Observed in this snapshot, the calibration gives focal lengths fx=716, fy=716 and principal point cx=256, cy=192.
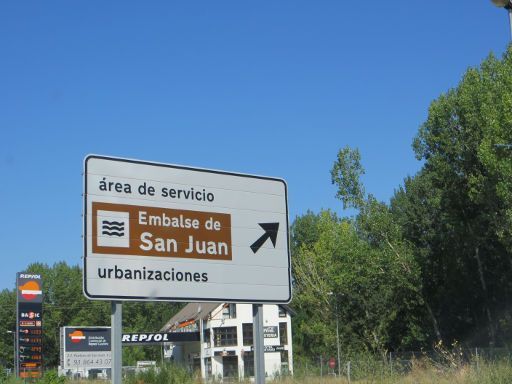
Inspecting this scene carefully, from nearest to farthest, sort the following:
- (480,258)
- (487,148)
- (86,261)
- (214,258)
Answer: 1. (86,261)
2. (214,258)
3. (487,148)
4. (480,258)

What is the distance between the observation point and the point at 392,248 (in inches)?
2195

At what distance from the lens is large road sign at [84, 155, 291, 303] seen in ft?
21.1

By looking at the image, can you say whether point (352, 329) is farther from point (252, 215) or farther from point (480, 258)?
point (252, 215)

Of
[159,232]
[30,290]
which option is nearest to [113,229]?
[159,232]

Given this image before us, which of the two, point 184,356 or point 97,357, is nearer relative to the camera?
point 97,357

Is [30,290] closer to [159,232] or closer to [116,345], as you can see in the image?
[159,232]

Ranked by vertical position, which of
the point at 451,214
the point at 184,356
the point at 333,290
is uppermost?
the point at 451,214

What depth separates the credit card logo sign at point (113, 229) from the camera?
21.0 feet

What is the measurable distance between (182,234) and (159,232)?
0.26 m

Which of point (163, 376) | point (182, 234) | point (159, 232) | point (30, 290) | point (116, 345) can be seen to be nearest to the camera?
point (116, 345)

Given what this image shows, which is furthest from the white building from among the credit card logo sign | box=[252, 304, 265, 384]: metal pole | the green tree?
the credit card logo sign

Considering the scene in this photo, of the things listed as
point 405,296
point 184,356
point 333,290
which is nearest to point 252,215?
point 405,296

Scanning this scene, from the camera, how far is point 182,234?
6.96 metres

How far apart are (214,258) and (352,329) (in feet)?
194
